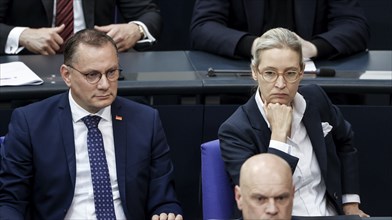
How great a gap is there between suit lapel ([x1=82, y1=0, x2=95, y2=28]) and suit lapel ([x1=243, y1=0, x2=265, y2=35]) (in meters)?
0.80

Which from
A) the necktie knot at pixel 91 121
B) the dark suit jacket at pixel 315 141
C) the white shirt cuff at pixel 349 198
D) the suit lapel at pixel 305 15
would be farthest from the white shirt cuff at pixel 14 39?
A: the white shirt cuff at pixel 349 198

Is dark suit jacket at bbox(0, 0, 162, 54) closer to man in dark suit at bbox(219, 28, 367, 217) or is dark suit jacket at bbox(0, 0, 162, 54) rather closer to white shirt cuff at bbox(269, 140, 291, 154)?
man in dark suit at bbox(219, 28, 367, 217)

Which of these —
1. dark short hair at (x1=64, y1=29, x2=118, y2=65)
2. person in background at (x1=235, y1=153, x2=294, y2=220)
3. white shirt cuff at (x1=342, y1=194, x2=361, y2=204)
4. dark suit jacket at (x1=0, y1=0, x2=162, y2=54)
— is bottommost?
white shirt cuff at (x1=342, y1=194, x2=361, y2=204)

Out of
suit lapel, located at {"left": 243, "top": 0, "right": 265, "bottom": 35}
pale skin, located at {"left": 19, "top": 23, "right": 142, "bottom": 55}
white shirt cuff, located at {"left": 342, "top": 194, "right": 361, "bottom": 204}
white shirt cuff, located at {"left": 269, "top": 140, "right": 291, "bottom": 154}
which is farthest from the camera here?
suit lapel, located at {"left": 243, "top": 0, "right": 265, "bottom": 35}

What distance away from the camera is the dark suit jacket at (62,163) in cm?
321

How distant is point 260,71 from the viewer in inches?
129

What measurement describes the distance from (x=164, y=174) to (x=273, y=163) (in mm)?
690

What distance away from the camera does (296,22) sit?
4445 millimetres

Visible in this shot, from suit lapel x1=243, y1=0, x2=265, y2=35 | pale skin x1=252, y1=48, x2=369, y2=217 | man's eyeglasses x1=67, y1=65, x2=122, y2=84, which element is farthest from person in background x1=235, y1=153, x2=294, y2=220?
suit lapel x1=243, y1=0, x2=265, y2=35

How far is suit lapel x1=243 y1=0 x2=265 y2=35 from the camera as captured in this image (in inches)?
172

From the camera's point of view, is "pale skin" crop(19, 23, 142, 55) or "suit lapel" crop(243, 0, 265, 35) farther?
"suit lapel" crop(243, 0, 265, 35)

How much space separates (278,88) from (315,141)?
0.82ft

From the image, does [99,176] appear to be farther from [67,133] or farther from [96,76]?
[96,76]

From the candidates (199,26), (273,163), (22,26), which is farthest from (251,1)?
(273,163)
